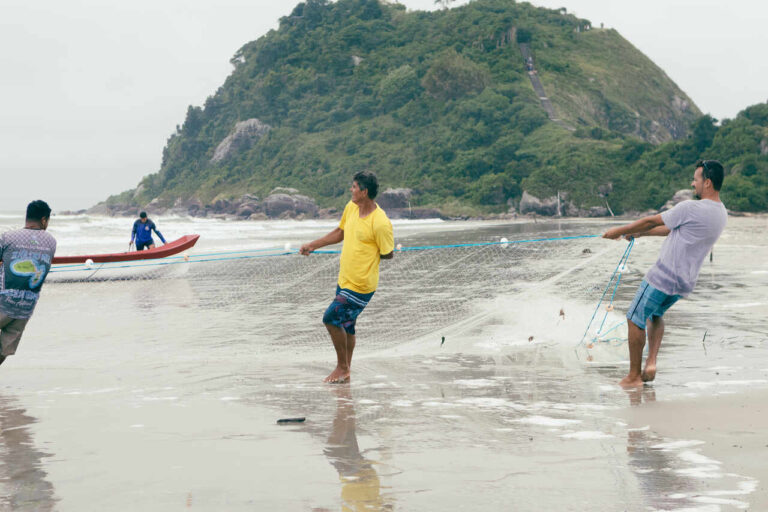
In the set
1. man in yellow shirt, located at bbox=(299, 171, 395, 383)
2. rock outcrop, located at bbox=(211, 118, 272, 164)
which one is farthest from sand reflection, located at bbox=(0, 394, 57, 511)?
rock outcrop, located at bbox=(211, 118, 272, 164)

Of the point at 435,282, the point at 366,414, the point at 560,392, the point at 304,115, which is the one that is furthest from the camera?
the point at 304,115

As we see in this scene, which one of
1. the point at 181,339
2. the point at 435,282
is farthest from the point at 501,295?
the point at 181,339

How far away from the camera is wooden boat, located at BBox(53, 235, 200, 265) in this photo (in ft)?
53.0

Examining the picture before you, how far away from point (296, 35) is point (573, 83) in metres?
51.8

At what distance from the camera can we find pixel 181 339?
9266 mm

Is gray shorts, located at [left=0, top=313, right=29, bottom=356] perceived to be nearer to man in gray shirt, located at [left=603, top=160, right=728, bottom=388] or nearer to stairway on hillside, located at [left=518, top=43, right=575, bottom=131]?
man in gray shirt, located at [left=603, top=160, right=728, bottom=388]

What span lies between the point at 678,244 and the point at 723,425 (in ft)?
5.52

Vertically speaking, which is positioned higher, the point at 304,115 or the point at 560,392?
the point at 304,115

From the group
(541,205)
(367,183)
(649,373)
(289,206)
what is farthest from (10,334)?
(289,206)

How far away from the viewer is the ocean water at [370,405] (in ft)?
12.3

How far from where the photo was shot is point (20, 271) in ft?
20.5

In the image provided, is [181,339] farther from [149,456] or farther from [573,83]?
[573,83]

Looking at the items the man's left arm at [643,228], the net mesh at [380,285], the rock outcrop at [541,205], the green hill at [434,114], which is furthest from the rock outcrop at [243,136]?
the man's left arm at [643,228]

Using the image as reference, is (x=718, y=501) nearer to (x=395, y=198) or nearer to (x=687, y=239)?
(x=687, y=239)
